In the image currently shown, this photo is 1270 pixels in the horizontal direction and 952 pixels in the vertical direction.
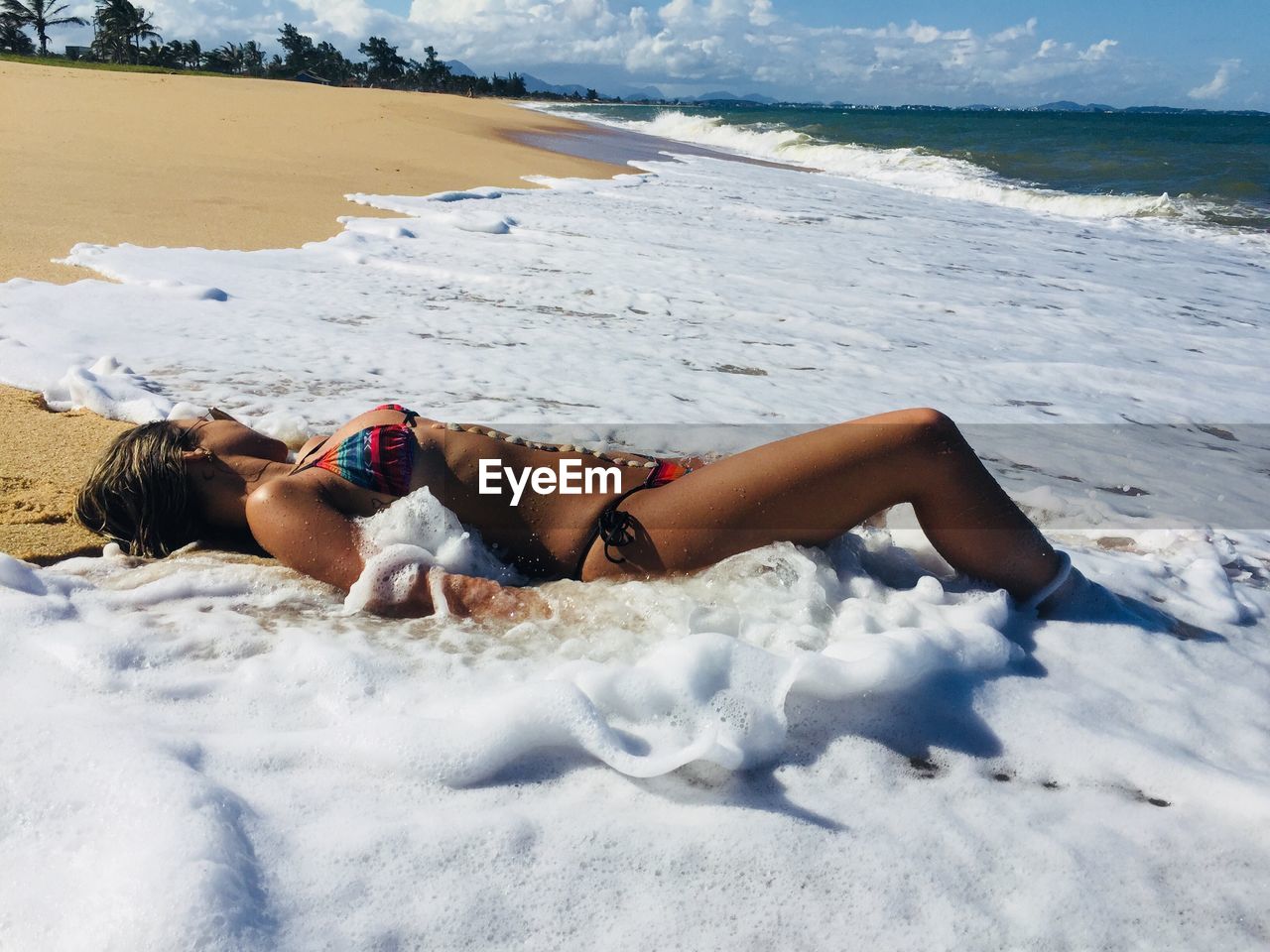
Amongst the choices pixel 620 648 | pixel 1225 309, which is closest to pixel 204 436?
pixel 620 648

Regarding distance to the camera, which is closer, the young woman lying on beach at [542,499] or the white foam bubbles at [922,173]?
the young woman lying on beach at [542,499]

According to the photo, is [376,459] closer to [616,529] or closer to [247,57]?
[616,529]

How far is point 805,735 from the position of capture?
6.37 ft

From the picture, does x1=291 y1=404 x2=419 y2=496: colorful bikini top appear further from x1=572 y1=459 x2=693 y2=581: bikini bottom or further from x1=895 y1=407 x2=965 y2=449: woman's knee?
x1=895 y1=407 x2=965 y2=449: woman's knee

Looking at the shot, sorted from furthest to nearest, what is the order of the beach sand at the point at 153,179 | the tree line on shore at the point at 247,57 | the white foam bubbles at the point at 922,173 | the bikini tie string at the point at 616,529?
1. the tree line on shore at the point at 247,57
2. the white foam bubbles at the point at 922,173
3. the beach sand at the point at 153,179
4. the bikini tie string at the point at 616,529

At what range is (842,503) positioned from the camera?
7.77ft

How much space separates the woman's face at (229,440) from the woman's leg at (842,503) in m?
0.98

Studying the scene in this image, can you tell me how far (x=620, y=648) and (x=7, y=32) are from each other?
68.4m

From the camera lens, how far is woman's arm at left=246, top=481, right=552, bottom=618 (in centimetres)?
235

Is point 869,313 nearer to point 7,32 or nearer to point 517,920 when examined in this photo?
point 517,920

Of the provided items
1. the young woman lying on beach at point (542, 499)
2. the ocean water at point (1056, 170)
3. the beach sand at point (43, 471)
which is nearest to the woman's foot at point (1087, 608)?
the young woman lying on beach at point (542, 499)

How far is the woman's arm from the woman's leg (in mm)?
293

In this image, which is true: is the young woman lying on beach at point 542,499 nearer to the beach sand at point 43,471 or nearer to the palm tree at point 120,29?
the beach sand at point 43,471

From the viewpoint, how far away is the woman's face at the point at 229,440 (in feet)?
8.48
